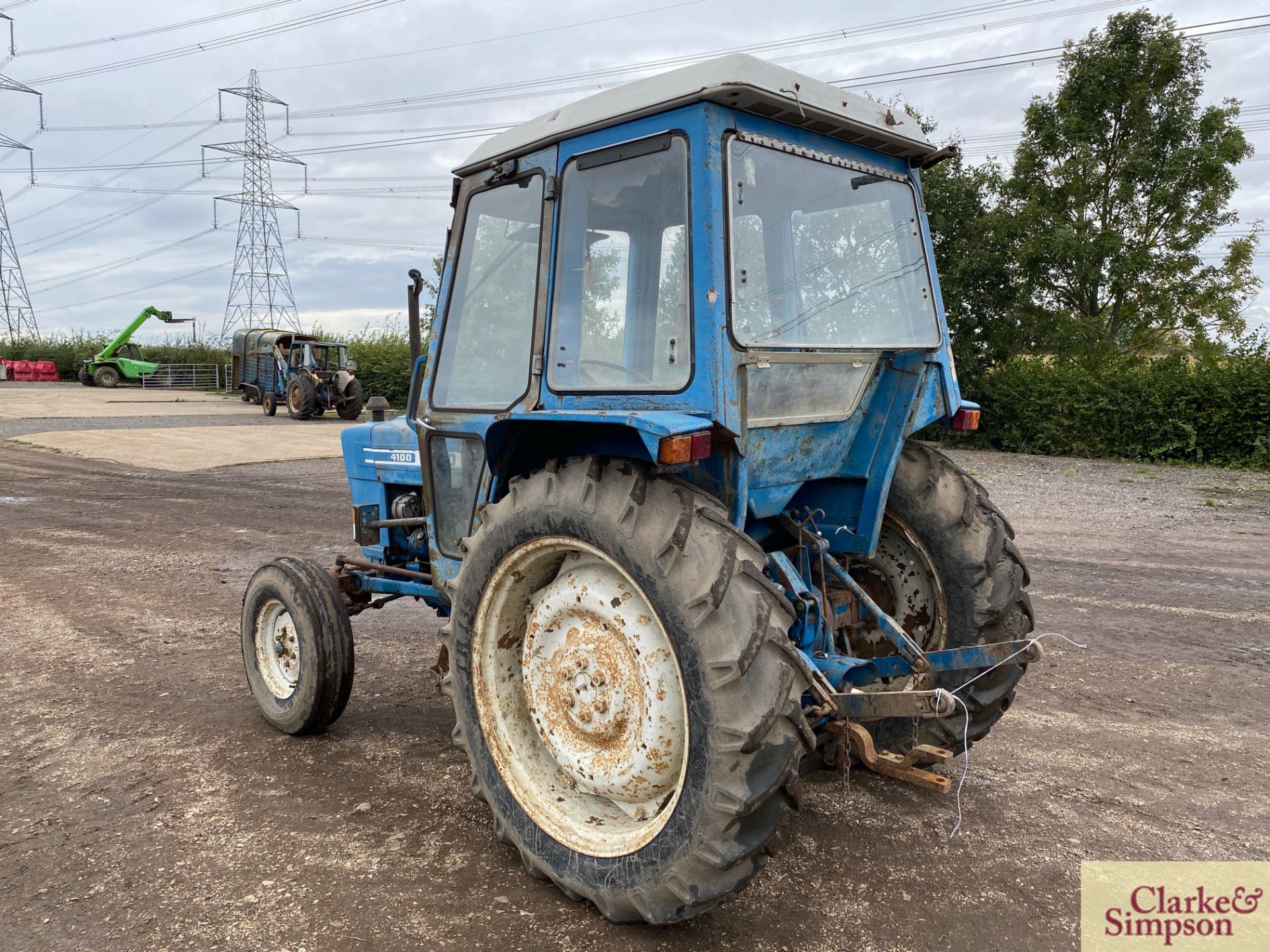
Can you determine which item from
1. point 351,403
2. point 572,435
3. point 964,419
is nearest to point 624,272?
point 572,435

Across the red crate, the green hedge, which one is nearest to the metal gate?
the red crate

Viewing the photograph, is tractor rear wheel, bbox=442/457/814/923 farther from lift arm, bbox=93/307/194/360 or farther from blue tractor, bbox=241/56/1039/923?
lift arm, bbox=93/307/194/360

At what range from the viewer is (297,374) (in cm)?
2536

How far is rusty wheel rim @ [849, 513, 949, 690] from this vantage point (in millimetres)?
3510

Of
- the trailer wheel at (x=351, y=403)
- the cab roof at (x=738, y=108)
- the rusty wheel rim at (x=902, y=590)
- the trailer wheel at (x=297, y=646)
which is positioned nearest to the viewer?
the cab roof at (x=738, y=108)

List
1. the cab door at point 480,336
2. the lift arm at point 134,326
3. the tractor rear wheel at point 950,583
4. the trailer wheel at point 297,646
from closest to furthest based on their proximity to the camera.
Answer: the cab door at point 480,336
the tractor rear wheel at point 950,583
the trailer wheel at point 297,646
the lift arm at point 134,326

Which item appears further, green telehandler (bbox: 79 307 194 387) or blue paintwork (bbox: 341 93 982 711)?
green telehandler (bbox: 79 307 194 387)

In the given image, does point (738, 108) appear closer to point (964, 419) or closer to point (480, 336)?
point (480, 336)

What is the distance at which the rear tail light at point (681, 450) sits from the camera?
7.86ft

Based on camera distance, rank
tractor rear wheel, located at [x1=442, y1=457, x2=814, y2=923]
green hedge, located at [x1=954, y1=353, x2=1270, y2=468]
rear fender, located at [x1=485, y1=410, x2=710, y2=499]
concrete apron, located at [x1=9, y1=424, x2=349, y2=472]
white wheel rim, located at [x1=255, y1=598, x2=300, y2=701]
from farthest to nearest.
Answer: concrete apron, located at [x1=9, y1=424, x2=349, y2=472] < green hedge, located at [x1=954, y1=353, x2=1270, y2=468] < white wheel rim, located at [x1=255, y1=598, x2=300, y2=701] < rear fender, located at [x1=485, y1=410, x2=710, y2=499] < tractor rear wheel, located at [x1=442, y1=457, x2=814, y2=923]

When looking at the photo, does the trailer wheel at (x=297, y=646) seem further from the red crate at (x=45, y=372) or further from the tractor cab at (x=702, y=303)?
the red crate at (x=45, y=372)

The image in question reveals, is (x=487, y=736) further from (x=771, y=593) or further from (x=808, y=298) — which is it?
(x=808, y=298)

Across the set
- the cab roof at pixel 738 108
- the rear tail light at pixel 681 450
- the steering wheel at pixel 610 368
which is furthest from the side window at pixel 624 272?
the rear tail light at pixel 681 450

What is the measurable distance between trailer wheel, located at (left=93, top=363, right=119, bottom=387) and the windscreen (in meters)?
43.3
